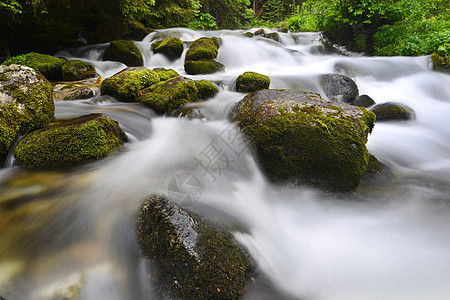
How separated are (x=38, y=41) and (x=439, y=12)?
1844cm

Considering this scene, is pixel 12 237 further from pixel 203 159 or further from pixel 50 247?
pixel 203 159

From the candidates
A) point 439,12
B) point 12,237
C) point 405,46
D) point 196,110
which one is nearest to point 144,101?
point 196,110

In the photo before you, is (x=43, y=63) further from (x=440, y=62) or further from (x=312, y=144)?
(x=440, y=62)

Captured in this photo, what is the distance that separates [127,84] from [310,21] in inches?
540

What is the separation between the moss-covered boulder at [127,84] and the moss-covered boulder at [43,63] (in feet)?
8.63

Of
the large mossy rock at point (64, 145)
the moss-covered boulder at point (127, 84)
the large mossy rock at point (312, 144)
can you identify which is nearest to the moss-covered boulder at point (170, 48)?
the moss-covered boulder at point (127, 84)

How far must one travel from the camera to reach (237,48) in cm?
1058

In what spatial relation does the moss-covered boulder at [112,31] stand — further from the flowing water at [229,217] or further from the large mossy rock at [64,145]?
the large mossy rock at [64,145]

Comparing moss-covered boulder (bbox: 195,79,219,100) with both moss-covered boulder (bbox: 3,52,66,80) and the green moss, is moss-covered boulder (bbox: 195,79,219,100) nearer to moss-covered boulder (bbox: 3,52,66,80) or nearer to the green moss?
the green moss

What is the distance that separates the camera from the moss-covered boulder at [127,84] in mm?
5086

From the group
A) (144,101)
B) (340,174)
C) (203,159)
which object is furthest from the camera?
(144,101)

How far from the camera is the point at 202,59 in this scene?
28.3 feet

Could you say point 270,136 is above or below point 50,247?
above

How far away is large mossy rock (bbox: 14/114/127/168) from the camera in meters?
2.78
